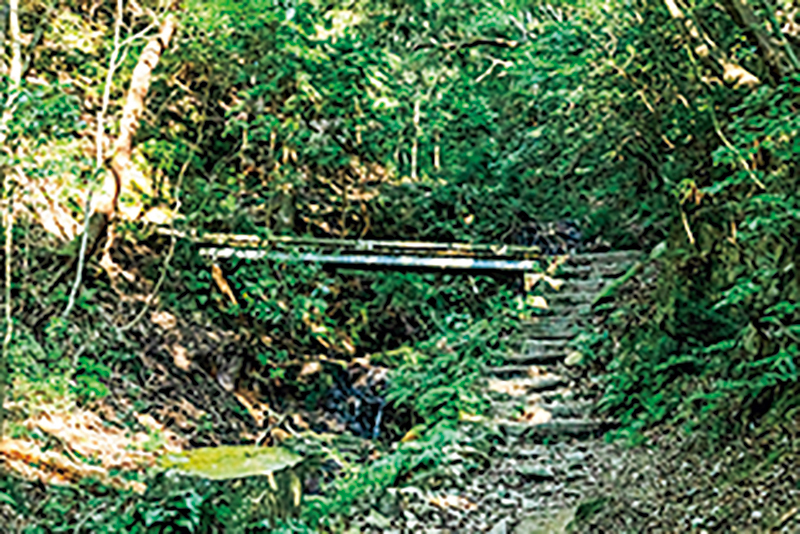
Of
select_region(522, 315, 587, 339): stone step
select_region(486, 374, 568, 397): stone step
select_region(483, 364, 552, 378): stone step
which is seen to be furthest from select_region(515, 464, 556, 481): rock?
select_region(522, 315, 587, 339): stone step

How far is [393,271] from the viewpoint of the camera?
9.91 metres

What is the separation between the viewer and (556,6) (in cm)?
1270

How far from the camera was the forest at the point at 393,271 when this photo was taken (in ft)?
16.6

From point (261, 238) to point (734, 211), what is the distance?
5838 mm

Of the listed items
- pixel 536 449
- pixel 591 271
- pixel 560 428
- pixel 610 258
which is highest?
pixel 610 258

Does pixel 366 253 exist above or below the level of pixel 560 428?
above

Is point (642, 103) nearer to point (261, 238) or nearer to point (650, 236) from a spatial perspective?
point (650, 236)

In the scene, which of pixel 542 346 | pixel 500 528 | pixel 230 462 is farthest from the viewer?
pixel 542 346

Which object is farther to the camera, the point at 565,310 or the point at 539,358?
the point at 565,310

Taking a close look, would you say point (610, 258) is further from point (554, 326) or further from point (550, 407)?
point (550, 407)

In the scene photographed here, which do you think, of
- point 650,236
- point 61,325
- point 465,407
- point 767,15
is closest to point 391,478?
point 465,407

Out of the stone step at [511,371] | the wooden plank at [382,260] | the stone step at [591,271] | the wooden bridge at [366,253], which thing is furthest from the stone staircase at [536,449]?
the wooden bridge at [366,253]

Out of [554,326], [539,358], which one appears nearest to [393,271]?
[554,326]

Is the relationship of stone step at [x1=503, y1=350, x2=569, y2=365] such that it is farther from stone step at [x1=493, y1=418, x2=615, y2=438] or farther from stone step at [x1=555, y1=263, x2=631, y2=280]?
stone step at [x1=555, y1=263, x2=631, y2=280]
